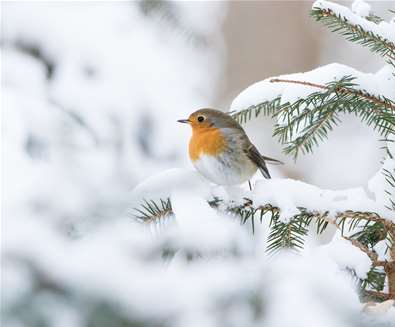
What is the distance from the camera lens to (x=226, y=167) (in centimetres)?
175

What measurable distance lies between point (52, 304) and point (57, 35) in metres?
1.14

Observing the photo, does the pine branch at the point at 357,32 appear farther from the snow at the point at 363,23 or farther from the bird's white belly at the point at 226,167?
the bird's white belly at the point at 226,167

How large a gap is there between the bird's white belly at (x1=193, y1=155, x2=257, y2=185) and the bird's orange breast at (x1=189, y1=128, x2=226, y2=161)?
0.02 metres

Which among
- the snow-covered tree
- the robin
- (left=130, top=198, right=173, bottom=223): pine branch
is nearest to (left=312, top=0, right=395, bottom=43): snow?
the snow-covered tree

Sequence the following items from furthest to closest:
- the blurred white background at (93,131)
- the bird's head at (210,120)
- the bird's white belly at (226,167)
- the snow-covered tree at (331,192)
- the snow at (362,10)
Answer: the bird's head at (210,120) < the bird's white belly at (226,167) < the snow at (362,10) < the snow-covered tree at (331,192) < the blurred white background at (93,131)

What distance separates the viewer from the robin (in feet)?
5.66

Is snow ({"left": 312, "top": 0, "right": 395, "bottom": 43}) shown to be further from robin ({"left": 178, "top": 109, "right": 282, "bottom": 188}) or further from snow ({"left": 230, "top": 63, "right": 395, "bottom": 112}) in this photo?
robin ({"left": 178, "top": 109, "right": 282, "bottom": 188})

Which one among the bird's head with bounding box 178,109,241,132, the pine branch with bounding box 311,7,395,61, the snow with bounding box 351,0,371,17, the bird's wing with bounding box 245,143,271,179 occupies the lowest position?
the pine branch with bounding box 311,7,395,61

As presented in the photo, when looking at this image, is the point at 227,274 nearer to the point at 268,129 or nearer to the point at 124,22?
the point at 124,22

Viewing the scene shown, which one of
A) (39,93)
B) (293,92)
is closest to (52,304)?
(293,92)

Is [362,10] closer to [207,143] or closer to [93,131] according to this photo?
[207,143]

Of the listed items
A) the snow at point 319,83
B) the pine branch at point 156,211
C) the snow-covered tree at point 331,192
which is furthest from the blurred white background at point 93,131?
the snow at point 319,83

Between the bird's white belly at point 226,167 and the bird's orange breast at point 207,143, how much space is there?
2 cm

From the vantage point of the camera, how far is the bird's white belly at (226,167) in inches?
67.4
